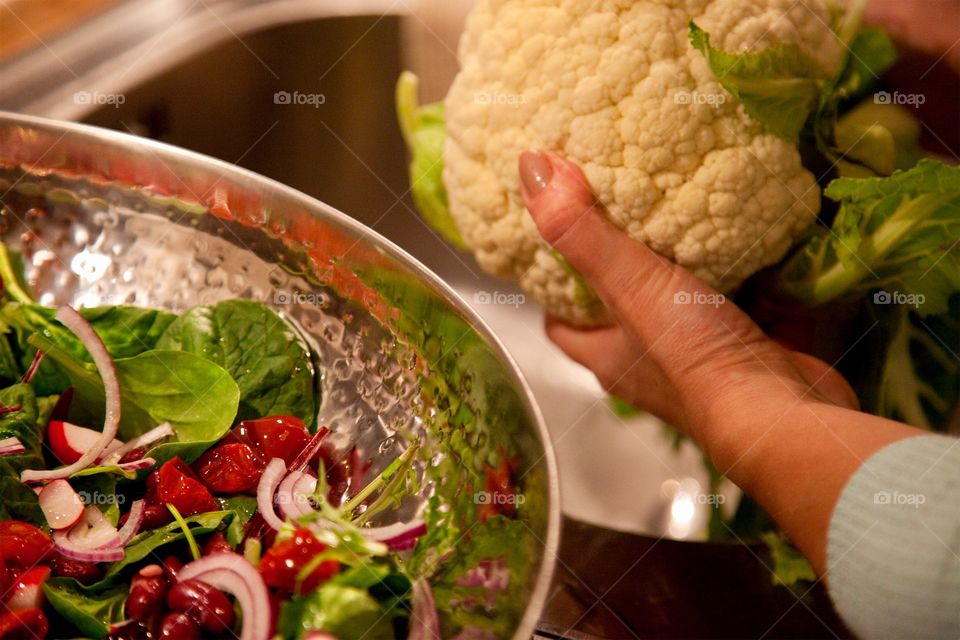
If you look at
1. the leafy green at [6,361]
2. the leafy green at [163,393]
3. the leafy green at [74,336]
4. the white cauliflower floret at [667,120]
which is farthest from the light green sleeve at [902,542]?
the leafy green at [6,361]

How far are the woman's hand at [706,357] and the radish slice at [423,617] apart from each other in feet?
1.00

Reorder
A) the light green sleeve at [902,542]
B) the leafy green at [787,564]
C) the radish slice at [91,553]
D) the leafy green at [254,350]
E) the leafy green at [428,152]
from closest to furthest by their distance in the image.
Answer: the light green sleeve at [902,542] → the radish slice at [91,553] → the leafy green at [254,350] → the leafy green at [787,564] → the leafy green at [428,152]

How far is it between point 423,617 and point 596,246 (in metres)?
0.40

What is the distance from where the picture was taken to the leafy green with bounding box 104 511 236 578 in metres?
0.67

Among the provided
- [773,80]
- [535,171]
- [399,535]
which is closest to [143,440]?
[399,535]

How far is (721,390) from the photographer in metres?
0.79

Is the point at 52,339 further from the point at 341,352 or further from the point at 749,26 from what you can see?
the point at 749,26

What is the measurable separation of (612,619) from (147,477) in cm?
51

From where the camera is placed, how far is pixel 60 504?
0.70 m

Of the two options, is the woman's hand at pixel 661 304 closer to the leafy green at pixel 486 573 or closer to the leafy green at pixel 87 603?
the leafy green at pixel 486 573

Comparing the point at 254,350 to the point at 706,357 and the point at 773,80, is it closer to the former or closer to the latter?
the point at 706,357

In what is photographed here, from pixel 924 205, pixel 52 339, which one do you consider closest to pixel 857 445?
pixel 924 205

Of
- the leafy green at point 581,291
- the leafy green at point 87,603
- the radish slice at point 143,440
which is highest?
the leafy green at point 581,291

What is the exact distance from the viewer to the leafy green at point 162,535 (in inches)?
26.5
